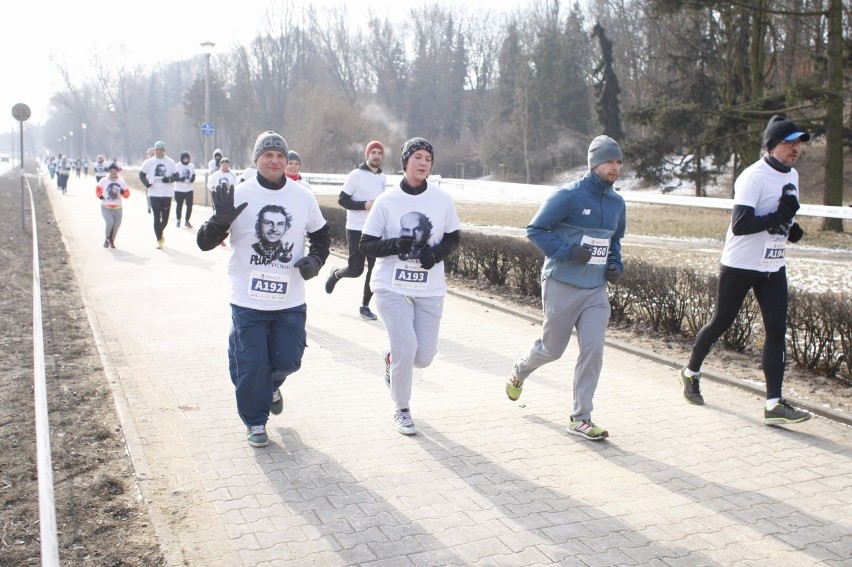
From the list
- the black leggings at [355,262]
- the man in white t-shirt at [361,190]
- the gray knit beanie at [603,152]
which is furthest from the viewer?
the man in white t-shirt at [361,190]

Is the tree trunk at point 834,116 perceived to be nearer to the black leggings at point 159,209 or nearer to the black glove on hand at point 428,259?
the black leggings at point 159,209

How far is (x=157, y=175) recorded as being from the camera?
53.1 ft

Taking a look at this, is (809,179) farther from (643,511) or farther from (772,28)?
(643,511)

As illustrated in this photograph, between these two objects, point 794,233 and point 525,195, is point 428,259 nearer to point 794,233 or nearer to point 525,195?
point 794,233

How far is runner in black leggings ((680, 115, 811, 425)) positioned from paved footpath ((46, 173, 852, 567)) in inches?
16.1

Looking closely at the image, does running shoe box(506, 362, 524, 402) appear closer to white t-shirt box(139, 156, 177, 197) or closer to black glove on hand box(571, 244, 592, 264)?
black glove on hand box(571, 244, 592, 264)

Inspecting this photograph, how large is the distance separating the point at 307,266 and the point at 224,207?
601 mm

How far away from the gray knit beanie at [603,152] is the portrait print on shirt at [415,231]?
1.12 m

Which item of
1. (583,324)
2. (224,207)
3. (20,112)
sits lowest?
(583,324)

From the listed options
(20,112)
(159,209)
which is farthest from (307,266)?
(20,112)

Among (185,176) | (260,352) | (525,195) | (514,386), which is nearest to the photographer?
(260,352)

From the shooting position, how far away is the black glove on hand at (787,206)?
5590 millimetres

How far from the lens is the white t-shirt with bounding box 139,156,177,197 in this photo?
1620 centimetres

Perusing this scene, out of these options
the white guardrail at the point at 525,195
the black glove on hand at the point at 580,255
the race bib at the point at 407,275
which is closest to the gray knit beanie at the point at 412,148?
the race bib at the point at 407,275
